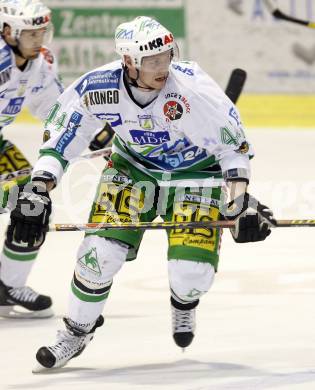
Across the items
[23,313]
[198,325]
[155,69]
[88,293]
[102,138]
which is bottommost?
[23,313]

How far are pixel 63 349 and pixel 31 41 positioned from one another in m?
1.77

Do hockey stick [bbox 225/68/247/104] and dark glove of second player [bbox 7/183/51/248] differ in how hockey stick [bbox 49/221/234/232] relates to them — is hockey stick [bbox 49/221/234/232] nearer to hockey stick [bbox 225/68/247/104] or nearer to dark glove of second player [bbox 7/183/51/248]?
dark glove of second player [bbox 7/183/51/248]

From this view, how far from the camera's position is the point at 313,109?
11.4 meters

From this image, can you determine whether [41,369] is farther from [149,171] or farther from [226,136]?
[226,136]

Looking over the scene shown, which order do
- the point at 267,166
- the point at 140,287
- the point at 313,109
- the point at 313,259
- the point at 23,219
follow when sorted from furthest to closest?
1. the point at 313,109
2. the point at 267,166
3. the point at 313,259
4. the point at 140,287
5. the point at 23,219

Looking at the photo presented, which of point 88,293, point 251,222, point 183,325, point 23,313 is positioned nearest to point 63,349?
point 88,293

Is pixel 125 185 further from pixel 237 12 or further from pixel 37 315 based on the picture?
pixel 237 12

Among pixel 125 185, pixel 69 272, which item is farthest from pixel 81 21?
pixel 125 185

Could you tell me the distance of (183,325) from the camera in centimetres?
512

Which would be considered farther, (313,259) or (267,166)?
(267,166)

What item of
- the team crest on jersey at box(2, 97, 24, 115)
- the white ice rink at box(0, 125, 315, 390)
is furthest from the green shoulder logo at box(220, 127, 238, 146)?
the team crest on jersey at box(2, 97, 24, 115)

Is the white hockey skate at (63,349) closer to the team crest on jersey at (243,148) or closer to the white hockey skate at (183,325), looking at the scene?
the white hockey skate at (183,325)

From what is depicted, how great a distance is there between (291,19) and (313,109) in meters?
1.25

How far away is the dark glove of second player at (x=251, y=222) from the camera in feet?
15.5
